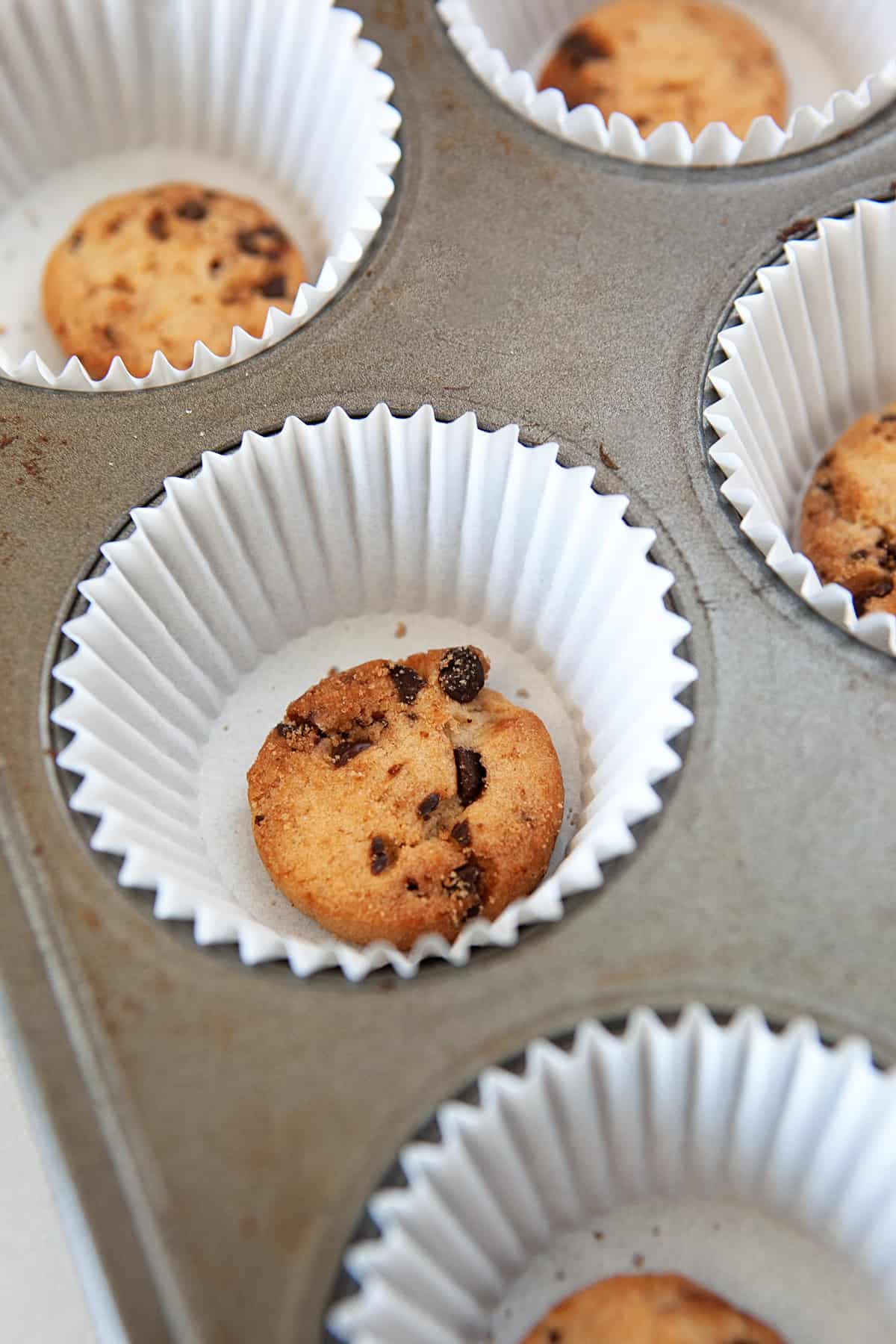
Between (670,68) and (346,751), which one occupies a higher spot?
(670,68)

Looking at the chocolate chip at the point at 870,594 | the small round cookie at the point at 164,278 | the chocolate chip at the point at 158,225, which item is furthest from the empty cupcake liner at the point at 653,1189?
the chocolate chip at the point at 158,225

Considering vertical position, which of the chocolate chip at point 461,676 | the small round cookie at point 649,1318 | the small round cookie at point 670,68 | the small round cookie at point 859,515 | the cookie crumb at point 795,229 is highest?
the small round cookie at point 670,68

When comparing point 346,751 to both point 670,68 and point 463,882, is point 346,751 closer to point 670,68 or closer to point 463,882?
point 463,882

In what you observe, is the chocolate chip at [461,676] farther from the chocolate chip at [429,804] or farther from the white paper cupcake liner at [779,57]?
the white paper cupcake liner at [779,57]

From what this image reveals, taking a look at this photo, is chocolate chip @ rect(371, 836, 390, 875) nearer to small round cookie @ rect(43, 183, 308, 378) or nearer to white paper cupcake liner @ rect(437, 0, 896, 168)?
small round cookie @ rect(43, 183, 308, 378)

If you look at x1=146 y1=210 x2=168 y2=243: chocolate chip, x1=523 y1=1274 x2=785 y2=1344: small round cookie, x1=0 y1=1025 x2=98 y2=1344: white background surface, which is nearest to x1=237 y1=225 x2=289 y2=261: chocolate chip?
x1=146 y1=210 x2=168 y2=243: chocolate chip

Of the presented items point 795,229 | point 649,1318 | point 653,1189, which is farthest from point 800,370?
point 649,1318
